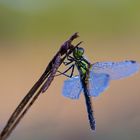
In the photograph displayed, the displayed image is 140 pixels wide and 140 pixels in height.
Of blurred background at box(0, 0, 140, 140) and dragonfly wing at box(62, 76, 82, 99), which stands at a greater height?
blurred background at box(0, 0, 140, 140)

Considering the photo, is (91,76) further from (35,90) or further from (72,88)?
(35,90)

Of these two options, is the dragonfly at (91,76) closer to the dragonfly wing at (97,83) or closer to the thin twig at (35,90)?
the dragonfly wing at (97,83)

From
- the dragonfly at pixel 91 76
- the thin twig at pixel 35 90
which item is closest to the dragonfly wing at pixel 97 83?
the dragonfly at pixel 91 76

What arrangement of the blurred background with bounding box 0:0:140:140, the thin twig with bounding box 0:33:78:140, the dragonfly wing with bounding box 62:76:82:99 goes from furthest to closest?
the blurred background with bounding box 0:0:140:140, the dragonfly wing with bounding box 62:76:82:99, the thin twig with bounding box 0:33:78:140

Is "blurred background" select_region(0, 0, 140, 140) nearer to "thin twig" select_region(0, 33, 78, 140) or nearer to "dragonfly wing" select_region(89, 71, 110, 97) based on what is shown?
"dragonfly wing" select_region(89, 71, 110, 97)

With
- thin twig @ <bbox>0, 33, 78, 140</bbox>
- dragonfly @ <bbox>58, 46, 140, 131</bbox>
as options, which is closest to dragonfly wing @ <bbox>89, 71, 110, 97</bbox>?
dragonfly @ <bbox>58, 46, 140, 131</bbox>

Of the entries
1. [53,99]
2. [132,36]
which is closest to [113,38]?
[132,36]
